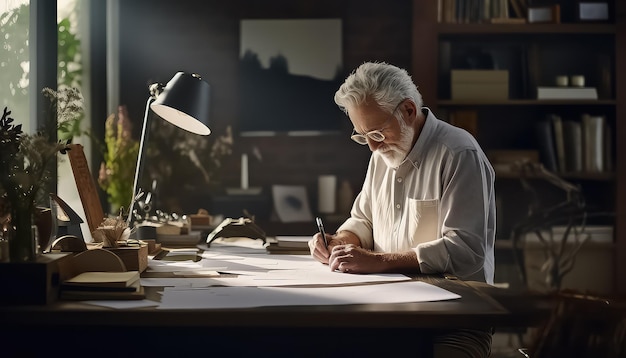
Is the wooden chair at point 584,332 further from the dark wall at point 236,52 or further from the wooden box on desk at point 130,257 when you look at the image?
the dark wall at point 236,52

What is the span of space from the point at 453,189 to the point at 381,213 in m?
0.45

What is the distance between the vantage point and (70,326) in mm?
1573

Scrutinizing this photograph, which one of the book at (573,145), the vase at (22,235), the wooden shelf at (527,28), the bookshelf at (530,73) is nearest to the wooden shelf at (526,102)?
the bookshelf at (530,73)

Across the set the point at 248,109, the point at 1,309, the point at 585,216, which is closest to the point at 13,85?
the point at 1,309

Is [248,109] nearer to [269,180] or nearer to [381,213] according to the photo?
[269,180]

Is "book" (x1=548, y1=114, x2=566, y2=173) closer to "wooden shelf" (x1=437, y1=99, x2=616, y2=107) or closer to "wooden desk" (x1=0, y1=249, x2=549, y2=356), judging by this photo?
"wooden shelf" (x1=437, y1=99, x2=616, y2=107)

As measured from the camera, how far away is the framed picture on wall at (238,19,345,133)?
498 cm

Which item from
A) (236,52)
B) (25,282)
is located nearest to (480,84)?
(236,52)

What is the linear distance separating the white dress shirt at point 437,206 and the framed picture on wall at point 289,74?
216cm

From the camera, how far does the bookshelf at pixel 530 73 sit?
15.1 feet

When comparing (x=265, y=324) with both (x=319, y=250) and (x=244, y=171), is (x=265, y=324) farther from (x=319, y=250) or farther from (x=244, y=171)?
(x=244, y=171)

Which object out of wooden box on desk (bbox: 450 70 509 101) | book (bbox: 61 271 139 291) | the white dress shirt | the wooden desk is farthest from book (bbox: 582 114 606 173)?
book (bbox: 61 271 139 291)

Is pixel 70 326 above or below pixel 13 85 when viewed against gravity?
below

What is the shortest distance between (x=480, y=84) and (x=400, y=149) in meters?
2.16
